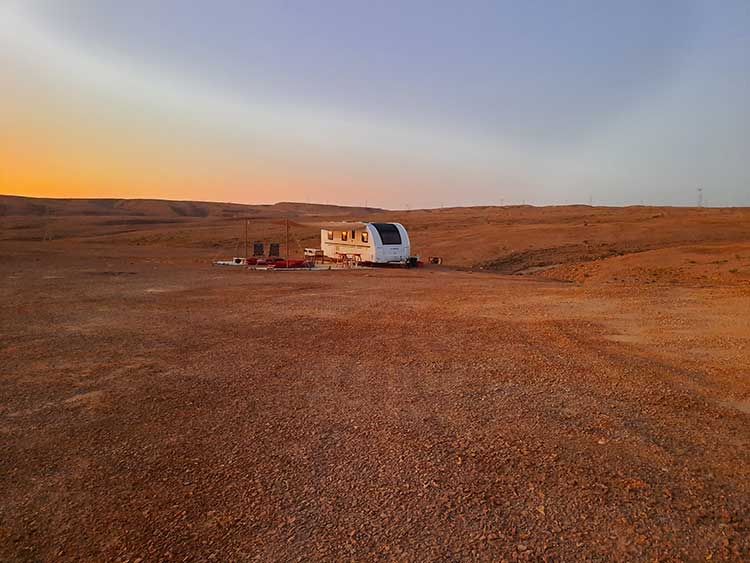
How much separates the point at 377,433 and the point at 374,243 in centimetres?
1898

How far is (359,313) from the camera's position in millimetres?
11039

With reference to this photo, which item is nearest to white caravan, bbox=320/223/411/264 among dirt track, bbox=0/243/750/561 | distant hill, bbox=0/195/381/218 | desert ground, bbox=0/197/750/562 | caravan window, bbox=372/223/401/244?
caravan window, bbox=372/223/401/244

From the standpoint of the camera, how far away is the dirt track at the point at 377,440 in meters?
3.30

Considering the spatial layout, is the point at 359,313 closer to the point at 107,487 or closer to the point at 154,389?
the point at 154,389

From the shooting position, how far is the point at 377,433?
4812mm

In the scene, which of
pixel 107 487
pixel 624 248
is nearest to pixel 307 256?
pixel 624 248

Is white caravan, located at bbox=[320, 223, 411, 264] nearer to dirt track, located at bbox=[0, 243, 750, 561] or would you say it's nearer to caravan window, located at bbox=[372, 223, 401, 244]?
caravan window, located at bbox=[372, 223, 401, 244]

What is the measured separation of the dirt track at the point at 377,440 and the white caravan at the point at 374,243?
550 inches

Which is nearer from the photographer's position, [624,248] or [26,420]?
[26,420]

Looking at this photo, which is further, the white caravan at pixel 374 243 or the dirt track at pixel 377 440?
the white caravan at pixel 374 243

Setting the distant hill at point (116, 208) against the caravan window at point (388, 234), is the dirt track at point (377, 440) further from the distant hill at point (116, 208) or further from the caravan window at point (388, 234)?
the distant hill at point (116, 208)

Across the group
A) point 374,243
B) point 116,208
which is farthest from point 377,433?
point 116,208

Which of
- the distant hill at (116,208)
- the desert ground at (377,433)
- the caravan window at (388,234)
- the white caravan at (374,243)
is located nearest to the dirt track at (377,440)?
the desert ground at (377,433)

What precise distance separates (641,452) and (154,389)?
5.02 meters
